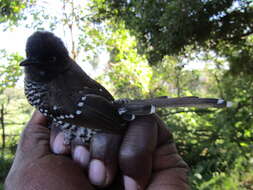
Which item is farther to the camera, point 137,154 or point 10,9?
point 10,9

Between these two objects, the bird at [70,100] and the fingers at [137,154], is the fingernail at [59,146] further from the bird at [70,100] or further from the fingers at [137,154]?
the fingers at [137,154]

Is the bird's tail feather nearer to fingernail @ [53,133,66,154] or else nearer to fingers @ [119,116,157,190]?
fingers @ [119,116,157,190]

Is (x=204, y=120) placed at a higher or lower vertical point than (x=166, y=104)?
lower

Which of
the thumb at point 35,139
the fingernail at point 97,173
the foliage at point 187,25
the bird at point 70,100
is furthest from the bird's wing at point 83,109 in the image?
the foliage at point 187,25

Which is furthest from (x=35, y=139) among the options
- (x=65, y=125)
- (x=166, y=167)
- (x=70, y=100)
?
(x=166, y=167)

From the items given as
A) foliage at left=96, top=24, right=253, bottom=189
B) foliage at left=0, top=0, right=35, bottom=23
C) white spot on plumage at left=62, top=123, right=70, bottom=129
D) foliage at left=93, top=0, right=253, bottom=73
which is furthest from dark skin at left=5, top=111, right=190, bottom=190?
foliage at left=0, top=0, right=35, bottom=23

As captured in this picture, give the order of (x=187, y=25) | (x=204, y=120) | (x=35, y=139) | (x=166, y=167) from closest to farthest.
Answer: (x=166, y=167), (x=35, y=139), (x=187, y=25), (x=204, y=120)

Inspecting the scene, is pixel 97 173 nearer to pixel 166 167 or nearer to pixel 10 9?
pixel 166 167

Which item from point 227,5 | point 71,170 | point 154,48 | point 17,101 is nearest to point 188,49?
point 154,48
